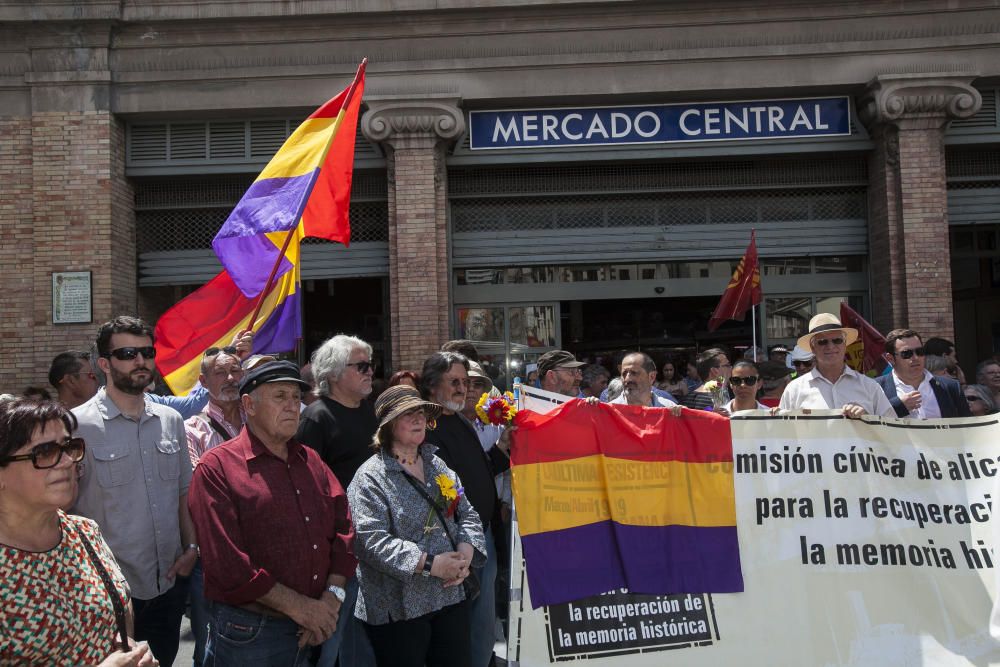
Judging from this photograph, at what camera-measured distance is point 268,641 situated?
3.67 m

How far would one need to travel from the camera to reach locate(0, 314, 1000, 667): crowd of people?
9.07ft

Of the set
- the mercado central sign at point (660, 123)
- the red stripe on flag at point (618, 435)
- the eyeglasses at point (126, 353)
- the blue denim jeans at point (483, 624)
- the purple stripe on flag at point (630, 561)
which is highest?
the mercado central sign at point (660, 123)

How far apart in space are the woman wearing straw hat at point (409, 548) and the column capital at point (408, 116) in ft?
26.4

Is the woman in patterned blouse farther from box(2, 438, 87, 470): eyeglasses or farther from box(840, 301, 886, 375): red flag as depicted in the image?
box(840, 301, 886, 375): red flag

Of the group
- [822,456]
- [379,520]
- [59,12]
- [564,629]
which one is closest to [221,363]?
[379,520]

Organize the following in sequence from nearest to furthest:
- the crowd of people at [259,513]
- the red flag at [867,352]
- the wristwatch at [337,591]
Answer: the crowd of people at [259,513] < the wristwatch at [337,591] < the red flag at [867,352]

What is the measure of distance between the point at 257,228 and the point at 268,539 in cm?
358

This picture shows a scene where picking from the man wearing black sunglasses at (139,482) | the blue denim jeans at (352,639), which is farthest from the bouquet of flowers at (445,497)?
the man wearing black sunglasses at (139,482)

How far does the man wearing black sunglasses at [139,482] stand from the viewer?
13.8 feet

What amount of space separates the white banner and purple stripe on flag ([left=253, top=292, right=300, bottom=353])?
8.04 ft

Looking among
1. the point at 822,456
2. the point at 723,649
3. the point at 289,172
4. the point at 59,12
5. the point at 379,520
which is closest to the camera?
the point at 379,520

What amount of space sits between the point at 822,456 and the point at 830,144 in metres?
8.45

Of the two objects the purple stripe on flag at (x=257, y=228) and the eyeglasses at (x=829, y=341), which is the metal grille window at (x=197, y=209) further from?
the eyeglasses at (x=829, y=341)

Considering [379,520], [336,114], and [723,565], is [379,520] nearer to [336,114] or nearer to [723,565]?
[723,565]
